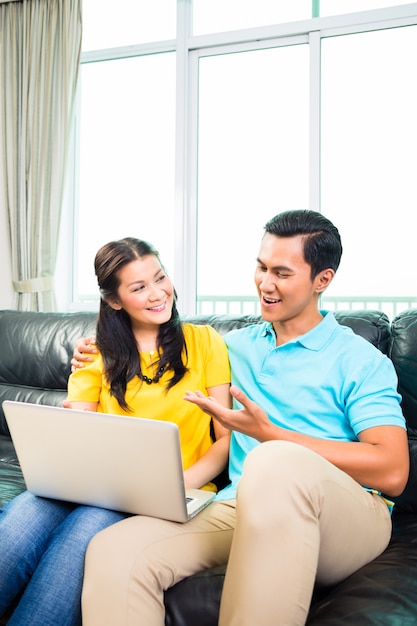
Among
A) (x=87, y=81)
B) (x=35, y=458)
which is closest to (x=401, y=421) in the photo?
(x=35, y=458)

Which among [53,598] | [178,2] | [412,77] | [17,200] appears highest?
[178,2]

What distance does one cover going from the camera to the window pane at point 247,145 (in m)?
3.14

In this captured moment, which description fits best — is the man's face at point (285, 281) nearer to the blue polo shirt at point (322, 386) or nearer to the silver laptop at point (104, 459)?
the blue polo shirt at point (322, 386)

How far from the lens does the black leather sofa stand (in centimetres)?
103

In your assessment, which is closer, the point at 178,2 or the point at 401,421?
the point at 401,421

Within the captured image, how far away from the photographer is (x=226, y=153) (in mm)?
3336

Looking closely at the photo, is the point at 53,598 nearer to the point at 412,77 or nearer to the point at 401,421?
the point at 401,421

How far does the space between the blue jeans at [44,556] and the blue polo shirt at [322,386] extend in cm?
37

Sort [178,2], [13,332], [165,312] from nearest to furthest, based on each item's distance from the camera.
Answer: [165,312] < [13,332] < [178,2]

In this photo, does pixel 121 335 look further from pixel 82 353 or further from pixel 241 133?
pixel 241 133

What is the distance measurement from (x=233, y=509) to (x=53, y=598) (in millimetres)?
422

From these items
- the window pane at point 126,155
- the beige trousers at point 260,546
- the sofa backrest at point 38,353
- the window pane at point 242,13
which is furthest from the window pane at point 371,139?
the beige trousers at point 260,546

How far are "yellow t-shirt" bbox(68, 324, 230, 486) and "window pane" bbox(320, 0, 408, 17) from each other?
220cm

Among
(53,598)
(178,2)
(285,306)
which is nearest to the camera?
(53,598)
